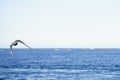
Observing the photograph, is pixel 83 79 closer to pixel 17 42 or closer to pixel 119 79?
pixel 119 79

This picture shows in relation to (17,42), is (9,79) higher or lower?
lower

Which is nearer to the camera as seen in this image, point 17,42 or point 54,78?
point 17,42

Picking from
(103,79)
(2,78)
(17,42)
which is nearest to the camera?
(17,42)

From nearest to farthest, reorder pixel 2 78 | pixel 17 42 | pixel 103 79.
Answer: pixel 17 42
pixel 103 79
pixel 2 78

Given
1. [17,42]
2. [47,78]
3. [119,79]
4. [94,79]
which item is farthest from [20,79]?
[17,42]

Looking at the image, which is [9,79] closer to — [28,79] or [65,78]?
[28,79]

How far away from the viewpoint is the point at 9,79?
61.5 m

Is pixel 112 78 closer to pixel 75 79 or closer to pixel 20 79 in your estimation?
pixel 75 79

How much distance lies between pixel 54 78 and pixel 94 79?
305 inches

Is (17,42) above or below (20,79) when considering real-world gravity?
above

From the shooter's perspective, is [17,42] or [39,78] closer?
[17,42]

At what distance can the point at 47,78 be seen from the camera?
195 ft

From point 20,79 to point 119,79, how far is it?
19.3 m

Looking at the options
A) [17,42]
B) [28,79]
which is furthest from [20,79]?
[17,42]
